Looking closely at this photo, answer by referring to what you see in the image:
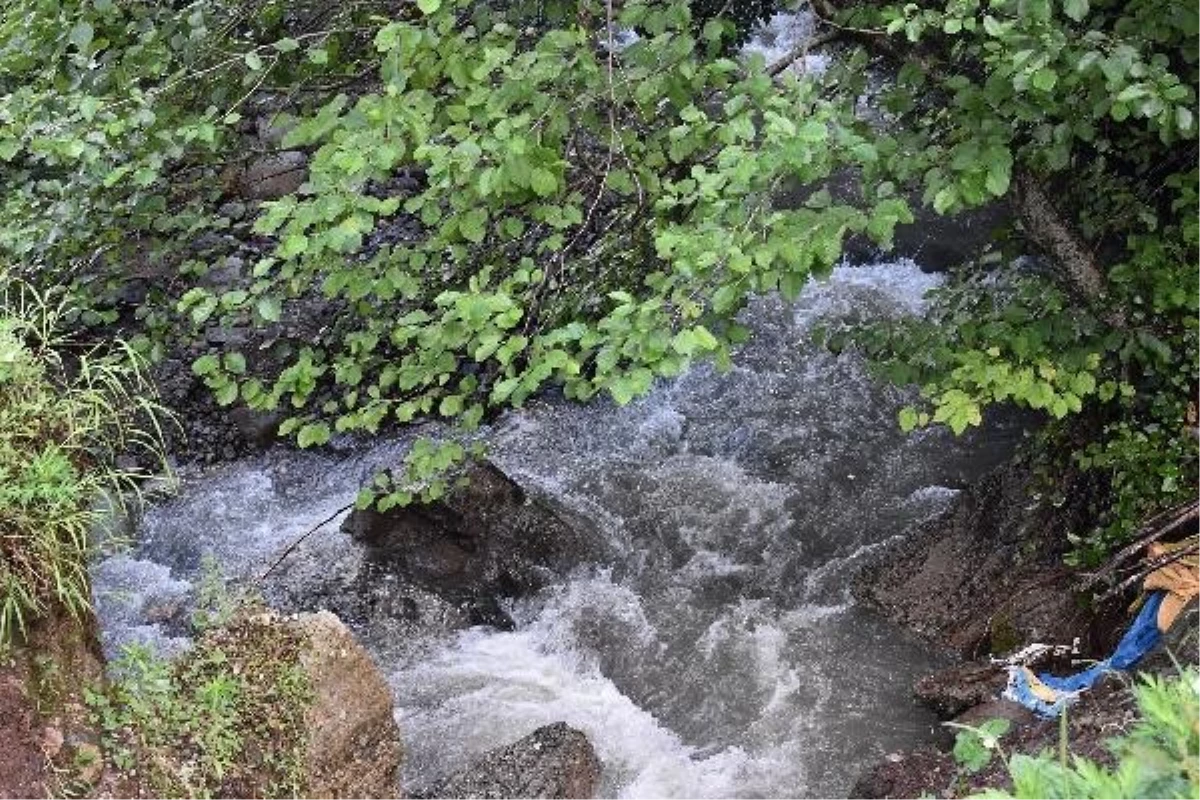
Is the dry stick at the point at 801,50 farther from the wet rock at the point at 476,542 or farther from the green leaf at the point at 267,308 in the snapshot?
the wet rock at the point at 476,542

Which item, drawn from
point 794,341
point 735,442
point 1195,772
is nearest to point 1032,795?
point 1195,772

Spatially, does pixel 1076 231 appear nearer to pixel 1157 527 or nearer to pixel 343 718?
pixel 1157 527

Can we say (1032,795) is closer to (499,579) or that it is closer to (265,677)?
Answer: (265,677)

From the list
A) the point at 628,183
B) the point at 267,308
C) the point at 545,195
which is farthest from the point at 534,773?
the point at 545,195

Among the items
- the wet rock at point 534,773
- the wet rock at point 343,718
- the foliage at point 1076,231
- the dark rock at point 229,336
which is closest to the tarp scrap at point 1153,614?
the foliage at point 1076,231

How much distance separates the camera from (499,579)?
7711mm

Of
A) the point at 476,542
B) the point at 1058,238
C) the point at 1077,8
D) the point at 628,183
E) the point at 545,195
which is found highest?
the point at 1077,8

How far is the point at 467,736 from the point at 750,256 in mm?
4156

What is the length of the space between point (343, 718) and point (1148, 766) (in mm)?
3260

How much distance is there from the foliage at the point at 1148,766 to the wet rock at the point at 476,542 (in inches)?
215

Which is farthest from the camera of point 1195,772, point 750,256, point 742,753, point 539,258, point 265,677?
point 742,753

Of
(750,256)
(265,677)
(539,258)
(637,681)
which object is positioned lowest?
(637,681)

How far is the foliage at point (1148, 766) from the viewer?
2080 millimetres

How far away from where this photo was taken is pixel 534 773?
566 centimetres
